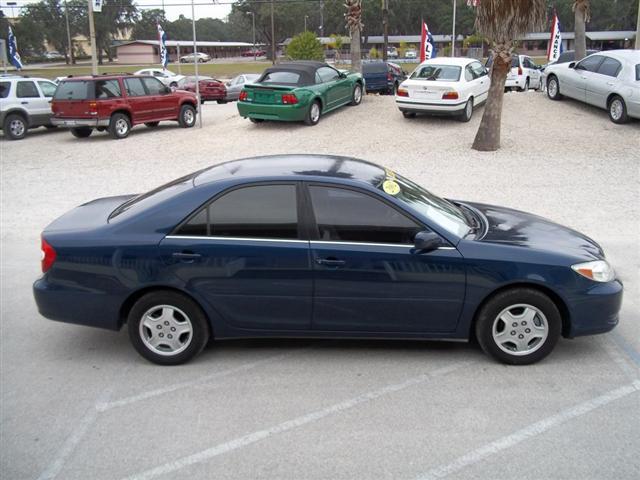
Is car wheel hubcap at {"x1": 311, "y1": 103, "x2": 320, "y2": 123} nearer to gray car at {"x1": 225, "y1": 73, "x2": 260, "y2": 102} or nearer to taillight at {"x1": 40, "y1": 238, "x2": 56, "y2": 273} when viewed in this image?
taillight at {"x1": 40, "y1": 238, "x2": 56, "y2": 273}

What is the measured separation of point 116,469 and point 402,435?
5.52 feet

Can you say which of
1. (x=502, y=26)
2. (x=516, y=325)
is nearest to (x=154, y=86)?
(x=502, y=26)

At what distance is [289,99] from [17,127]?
776cm

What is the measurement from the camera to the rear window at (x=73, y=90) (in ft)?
53.9

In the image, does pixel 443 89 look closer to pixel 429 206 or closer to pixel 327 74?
pixel 327 74

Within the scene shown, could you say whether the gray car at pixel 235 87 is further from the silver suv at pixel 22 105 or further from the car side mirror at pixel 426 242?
the car side mirror at pixel 426 242

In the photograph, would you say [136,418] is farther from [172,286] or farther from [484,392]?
[484,392]

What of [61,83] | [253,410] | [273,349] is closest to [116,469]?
[253,410]

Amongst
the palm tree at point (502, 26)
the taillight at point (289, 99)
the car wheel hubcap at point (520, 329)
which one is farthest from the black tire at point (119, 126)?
the car wheel hubcap at point (520, 329)

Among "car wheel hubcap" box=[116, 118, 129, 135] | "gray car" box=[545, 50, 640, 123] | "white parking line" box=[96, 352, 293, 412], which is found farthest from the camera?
"car wheel hubcap" box=[116, 118, 129, 135]

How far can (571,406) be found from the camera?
171 inches

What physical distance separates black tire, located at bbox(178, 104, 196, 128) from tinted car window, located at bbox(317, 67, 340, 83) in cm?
424

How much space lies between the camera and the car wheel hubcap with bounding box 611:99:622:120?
14.7 metres

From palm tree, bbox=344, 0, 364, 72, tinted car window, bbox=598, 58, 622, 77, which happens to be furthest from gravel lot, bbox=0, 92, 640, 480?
palm tree, bbox=344, 0, 364, 72
